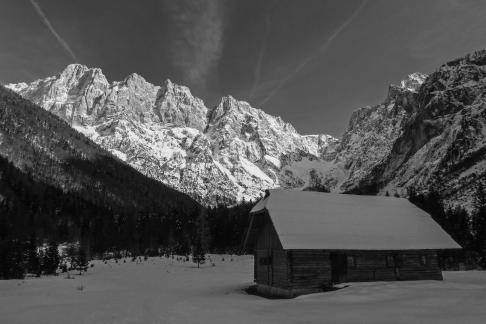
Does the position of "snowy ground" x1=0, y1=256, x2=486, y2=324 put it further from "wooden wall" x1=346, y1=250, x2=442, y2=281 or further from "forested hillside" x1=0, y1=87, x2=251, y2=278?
"forested hillside" x1=0, y1=87, x2=251, y2=278

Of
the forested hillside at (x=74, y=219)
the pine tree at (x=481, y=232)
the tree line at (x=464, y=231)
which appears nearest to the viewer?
the pine tree at (x=481, y=232)

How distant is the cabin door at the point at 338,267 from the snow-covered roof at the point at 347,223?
5.38 ft

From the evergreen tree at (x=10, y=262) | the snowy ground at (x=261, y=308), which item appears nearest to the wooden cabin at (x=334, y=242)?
the snowy ground at (x=261, y=308)

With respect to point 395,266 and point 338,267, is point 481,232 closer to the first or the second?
point 395,266

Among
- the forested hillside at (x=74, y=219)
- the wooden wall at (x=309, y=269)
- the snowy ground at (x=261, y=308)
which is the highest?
the forested hillside at (x=74, y=219)

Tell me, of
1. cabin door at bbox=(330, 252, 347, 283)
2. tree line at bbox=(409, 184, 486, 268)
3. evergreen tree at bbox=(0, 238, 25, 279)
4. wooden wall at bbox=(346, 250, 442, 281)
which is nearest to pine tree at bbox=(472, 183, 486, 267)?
tree line at bbox=(409, 184, 486, 268)

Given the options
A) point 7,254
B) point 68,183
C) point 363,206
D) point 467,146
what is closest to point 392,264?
point 363,206

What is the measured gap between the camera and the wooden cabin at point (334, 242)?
27516 mm

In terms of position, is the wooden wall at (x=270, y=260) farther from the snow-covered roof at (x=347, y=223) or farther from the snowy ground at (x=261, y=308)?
the snowy ground at (x=261, y=308)

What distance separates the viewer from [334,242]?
27.7 metres

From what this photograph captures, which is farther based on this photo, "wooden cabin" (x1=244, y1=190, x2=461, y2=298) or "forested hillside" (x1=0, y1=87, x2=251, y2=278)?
"forested hillside" (x1=0, y1=87, x2=251, y2=278)

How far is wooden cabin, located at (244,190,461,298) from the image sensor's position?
90.3 ft

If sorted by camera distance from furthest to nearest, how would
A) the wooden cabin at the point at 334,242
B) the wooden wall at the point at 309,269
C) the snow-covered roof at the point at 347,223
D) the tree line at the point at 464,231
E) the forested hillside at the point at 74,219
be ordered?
1. the forested hillside at the point at 74,219
2. the tree line at the point at 464,231
3. the snow-covered roof at the point at 347,223
4. the wooden cabin at the point at 334,242
5. the wooden wall at the point at 309,269

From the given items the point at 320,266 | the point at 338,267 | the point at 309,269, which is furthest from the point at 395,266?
the point at 309,269
